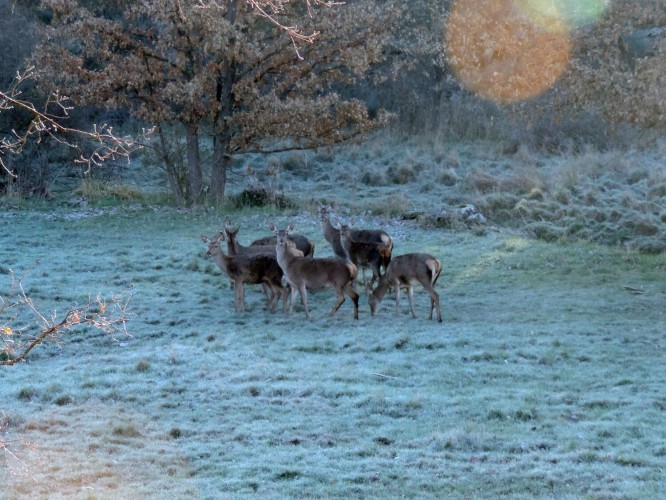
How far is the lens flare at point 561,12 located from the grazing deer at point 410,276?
4.84m

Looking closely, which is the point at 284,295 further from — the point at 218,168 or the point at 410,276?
the point at 218,168

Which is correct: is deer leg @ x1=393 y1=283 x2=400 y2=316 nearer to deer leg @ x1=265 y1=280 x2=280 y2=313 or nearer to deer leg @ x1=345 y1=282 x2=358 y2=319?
deer leg @ x1=345 y1=282 x2=358 y2=319

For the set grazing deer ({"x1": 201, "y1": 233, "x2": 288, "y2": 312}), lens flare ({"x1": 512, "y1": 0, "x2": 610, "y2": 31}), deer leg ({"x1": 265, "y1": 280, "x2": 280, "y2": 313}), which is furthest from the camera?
lens flare ({"x1": 512, "y1": 0, "x2": 610, "y2": 31})

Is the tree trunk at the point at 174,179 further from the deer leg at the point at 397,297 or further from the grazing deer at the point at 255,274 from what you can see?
the deer leg at the point at 397,297

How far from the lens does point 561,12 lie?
55.0ft

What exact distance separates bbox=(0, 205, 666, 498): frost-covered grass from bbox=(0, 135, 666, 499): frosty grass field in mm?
30

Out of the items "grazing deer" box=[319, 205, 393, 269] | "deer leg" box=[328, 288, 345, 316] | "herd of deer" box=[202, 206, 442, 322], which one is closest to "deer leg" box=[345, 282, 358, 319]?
"herd of deer" box=[202, 206, 442, 322]

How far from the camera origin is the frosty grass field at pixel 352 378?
773 cm

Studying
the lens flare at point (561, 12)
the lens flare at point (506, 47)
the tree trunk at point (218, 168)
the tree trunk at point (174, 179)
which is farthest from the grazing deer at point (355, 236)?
the tree trunk at point (174, 179)

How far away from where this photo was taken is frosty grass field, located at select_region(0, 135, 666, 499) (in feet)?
25.4

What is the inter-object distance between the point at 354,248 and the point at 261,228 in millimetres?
6037

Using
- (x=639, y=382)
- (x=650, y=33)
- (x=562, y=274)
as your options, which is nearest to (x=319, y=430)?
(x=639, y=382)

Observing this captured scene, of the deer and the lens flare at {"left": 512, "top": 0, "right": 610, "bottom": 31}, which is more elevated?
the lens flare at {"left": 512, "top": 0, "right": 610, "bottom": 31}

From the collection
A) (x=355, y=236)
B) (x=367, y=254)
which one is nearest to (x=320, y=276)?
(x=367, y=254)
